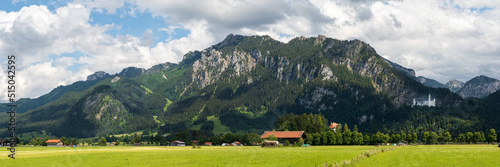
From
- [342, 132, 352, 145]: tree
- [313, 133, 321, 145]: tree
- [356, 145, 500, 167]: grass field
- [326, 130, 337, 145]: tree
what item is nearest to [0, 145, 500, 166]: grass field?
[356, 145, 500, 167]: grass field

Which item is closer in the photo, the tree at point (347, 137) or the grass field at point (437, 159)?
the grass field at point (437, 159)

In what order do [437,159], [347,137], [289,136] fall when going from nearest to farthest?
[437,159]
[289,136]
[347,137]

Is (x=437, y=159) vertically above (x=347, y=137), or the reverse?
(x=437, y=159)

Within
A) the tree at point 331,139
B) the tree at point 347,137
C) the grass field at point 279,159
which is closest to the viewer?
the grass field at point 279,159

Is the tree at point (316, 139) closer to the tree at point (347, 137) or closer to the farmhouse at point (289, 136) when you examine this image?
the farmhouse at point (289, 136)

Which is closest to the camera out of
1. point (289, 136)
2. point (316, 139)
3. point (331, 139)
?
point (289, 136)

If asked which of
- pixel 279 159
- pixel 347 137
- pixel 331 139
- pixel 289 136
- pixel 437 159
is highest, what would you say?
pixel 437 159

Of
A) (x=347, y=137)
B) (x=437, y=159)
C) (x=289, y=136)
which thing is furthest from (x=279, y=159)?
(x=347, y=137)

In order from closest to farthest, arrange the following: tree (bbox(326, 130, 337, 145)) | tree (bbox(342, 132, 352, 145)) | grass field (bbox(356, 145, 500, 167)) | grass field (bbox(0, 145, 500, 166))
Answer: grass field (bbox(356, 145, 500, 167)) → grass field (bbox(0, 145, 500, 166)) → tree (bbox(326, 130, 337, 145)) → tree (bbox(342, 132, 352, 145))

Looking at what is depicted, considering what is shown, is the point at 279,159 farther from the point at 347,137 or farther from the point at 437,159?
the point at 347,137

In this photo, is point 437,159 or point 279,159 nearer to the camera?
point 437,159

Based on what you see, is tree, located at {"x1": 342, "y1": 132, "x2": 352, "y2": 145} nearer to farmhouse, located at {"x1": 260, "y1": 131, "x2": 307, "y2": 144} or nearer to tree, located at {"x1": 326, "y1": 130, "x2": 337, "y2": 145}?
tree, located at {"x1": 326, "y1": 130, "x2": 337, "y2": 145}

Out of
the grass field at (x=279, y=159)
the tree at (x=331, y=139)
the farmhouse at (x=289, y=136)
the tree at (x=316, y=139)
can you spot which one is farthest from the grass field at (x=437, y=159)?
the tree at (x=331, y=139)

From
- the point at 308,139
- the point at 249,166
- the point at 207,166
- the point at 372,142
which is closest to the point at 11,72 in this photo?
the point at 207,166
